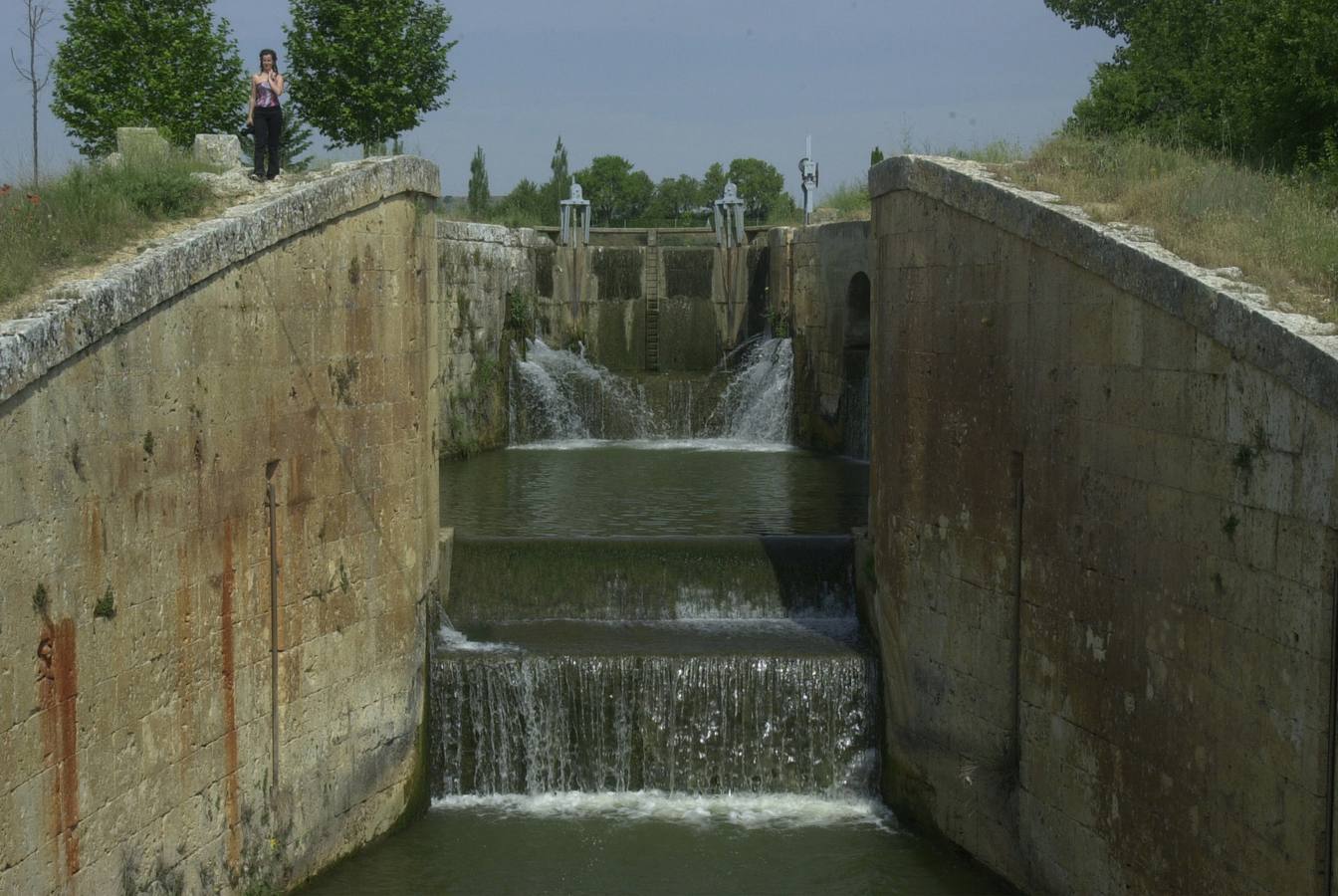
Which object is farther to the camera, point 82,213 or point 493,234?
point 493,234

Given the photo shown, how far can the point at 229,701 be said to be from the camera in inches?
302

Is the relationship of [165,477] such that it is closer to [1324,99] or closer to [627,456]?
[1324,99]

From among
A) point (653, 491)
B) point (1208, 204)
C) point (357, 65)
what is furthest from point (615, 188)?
point (1208, 204)

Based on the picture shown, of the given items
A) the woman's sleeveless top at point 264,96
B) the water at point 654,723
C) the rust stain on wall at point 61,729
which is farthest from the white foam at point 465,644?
the rust stain on wall at point 61,729

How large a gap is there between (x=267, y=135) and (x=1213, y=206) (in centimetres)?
599

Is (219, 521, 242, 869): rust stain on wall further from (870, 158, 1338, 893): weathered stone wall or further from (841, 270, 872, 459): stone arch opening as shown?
(841, 270, 872, 459): stone arch opening

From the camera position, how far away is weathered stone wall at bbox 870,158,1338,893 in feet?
20.1

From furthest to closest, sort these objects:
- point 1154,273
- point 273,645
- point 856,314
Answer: point 856,314 < point 273,645 < point 1154,273

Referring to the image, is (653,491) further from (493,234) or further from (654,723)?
(493,234)

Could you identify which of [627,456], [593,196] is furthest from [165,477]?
[593,196]

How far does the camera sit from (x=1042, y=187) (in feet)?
29.0

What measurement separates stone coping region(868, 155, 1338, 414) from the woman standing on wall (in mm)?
4172

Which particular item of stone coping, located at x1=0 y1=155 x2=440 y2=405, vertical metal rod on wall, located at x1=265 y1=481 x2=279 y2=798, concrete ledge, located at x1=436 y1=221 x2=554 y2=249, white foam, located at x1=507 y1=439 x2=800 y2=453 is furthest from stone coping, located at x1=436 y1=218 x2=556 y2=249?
vertical metal rod on wall, located at x1=265 y1=481 x2=279 y2=798

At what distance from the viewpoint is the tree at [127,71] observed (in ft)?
62.4
